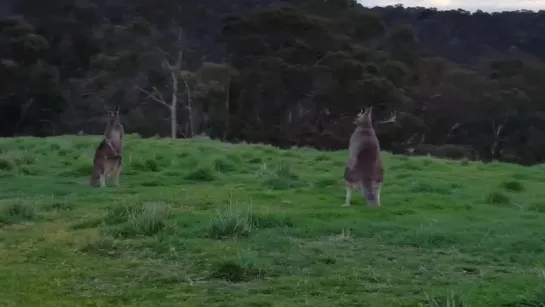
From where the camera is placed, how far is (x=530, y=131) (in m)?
38.3

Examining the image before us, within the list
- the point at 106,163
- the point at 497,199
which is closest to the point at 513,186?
the point at 497,199

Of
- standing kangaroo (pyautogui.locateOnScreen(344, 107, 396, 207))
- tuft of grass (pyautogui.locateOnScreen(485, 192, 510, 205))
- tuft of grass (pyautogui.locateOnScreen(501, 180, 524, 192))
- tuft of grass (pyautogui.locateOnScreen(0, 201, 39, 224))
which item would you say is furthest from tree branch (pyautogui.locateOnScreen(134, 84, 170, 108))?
tuft of grass (pyautogui.locateOnScreen(0, 201, 39, 224))

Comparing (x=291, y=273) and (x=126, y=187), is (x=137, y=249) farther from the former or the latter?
(x=126, y=187)

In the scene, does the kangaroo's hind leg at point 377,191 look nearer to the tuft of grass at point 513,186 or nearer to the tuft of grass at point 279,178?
the tuft of grass at point 279,178

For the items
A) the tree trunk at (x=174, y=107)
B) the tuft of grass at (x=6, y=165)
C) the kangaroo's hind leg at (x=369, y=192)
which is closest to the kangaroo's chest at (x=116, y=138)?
the tuft of grass at (x=6, y=165)

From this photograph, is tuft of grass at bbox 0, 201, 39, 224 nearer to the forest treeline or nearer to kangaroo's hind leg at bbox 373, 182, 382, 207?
kangaroo's hind leg at bbox 373, 182, 382, 207

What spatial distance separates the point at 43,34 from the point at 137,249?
33.5 meters

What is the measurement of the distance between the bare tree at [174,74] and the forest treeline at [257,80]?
0.22 feet

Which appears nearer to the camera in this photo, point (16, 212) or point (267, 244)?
point (267, 244)

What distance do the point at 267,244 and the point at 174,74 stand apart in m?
28.6

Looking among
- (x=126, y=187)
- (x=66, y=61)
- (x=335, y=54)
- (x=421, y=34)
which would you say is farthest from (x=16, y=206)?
(x=421, y=34)

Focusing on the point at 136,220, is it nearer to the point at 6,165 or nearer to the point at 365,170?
the point at 365,170

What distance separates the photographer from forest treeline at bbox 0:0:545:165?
3391 centimetres

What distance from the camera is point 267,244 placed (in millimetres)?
7273
